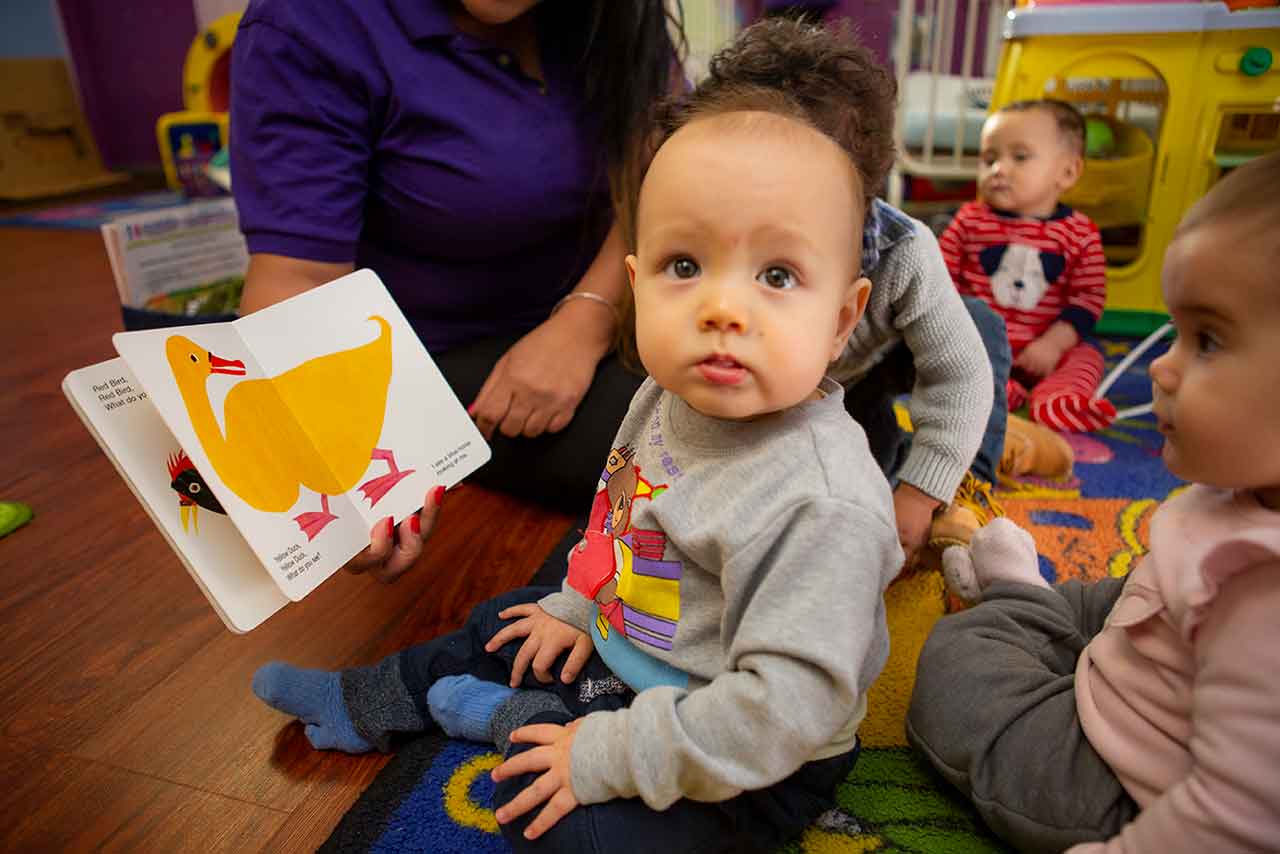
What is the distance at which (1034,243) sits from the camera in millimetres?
1677

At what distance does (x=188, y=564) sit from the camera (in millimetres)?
668

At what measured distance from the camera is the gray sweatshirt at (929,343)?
83cm

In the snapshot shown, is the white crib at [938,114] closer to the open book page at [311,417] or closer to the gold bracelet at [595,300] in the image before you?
the gold bracelet at [595,300]

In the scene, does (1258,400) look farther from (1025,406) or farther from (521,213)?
(1025,406)

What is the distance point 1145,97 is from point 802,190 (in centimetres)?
181

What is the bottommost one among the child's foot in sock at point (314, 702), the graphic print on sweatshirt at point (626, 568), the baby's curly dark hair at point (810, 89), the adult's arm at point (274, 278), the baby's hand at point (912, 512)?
the child's foot in sock at point (314, 702)

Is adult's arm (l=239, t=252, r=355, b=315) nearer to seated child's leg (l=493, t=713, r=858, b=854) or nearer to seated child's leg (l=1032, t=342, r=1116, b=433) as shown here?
seated child's leg (l=493, t=713, r=858, b=854)

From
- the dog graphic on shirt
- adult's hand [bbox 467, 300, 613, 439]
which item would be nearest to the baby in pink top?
adult's hand [bbox 467, 300, 613, 439]

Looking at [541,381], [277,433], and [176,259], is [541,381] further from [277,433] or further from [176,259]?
[176,259]

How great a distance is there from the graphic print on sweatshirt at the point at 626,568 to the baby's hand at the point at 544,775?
9 centimetres

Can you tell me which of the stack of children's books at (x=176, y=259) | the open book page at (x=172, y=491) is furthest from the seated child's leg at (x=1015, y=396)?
the stack of children's books at (x=176, y=259)

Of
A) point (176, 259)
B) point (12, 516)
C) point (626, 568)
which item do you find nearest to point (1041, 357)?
point (626, 568)

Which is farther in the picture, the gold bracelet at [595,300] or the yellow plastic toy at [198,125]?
the yellow plastic toy at [198,125]

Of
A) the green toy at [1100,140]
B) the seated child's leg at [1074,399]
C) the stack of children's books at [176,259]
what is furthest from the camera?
the green toy at [1100,140]
